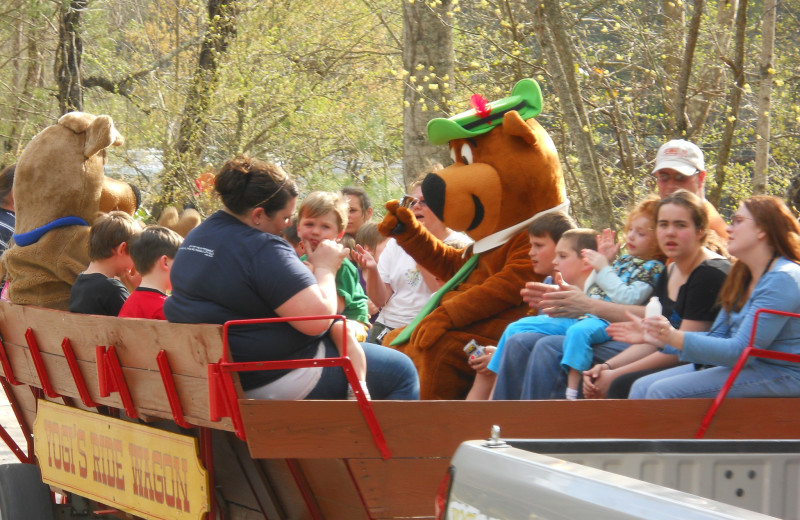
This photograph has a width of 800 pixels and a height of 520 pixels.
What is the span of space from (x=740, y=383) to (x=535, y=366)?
1.05 meters

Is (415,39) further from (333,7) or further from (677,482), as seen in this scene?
(677,482)

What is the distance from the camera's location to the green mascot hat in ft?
17.9

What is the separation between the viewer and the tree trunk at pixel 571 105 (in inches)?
292

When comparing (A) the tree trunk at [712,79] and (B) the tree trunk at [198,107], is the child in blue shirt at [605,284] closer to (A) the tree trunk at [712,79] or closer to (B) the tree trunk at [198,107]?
(A) the tree trunk at [712,79]

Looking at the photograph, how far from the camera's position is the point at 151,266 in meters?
4.50

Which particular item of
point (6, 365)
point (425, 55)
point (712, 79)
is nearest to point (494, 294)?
point (6, 365)

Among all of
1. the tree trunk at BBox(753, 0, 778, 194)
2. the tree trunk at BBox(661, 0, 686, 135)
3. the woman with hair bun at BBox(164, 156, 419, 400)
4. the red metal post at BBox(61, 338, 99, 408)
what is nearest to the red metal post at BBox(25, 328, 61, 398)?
the red metal post at BBox(61, 338, 99, 408)

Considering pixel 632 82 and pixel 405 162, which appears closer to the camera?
pixel 405 162

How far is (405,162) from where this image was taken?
9.63 meters

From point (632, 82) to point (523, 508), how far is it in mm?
9149

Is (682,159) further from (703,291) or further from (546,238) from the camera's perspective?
(703,291)

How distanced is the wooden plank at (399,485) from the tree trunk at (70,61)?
463 inches

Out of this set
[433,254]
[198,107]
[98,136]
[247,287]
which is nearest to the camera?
[247,287]

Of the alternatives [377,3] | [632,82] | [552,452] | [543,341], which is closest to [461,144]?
[543,341]
